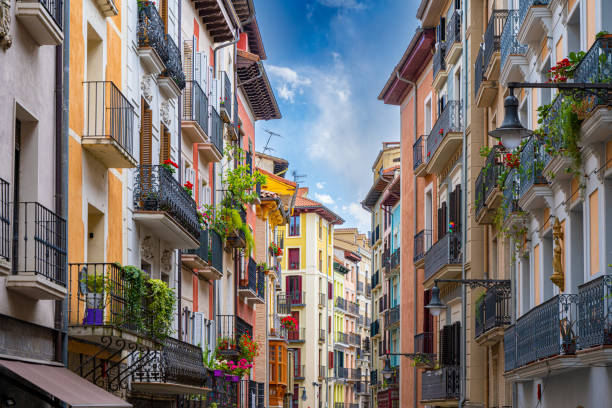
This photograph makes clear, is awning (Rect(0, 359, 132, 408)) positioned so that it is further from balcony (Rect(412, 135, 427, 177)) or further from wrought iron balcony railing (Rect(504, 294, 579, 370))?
balcony (Rect(412, 135, 427, 177))

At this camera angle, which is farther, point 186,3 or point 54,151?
point 186,3

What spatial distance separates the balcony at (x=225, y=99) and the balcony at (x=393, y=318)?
22680 mm

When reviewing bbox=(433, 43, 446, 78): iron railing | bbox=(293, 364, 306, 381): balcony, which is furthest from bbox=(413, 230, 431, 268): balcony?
bbox=(293, 364, 306, 381): balcony

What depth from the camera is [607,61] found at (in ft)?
48.6

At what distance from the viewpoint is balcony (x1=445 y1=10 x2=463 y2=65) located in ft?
109

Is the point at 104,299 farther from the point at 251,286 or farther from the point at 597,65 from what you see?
the point at 251,286

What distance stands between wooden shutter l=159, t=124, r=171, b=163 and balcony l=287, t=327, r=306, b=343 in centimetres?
5885

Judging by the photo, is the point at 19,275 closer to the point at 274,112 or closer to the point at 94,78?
the point at 94,78

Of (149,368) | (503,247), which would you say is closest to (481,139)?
(503,247)

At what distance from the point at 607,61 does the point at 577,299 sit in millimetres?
3884

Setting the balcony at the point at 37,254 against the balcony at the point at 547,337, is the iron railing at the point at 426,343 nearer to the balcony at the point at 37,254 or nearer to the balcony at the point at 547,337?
the balcony at the point at 547,337

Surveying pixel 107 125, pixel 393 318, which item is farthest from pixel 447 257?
pixel 393 318

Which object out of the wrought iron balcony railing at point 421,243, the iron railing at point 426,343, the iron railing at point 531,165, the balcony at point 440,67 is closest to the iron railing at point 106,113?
the iron railing at point 531,165

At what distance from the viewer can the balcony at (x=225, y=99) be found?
112ft
